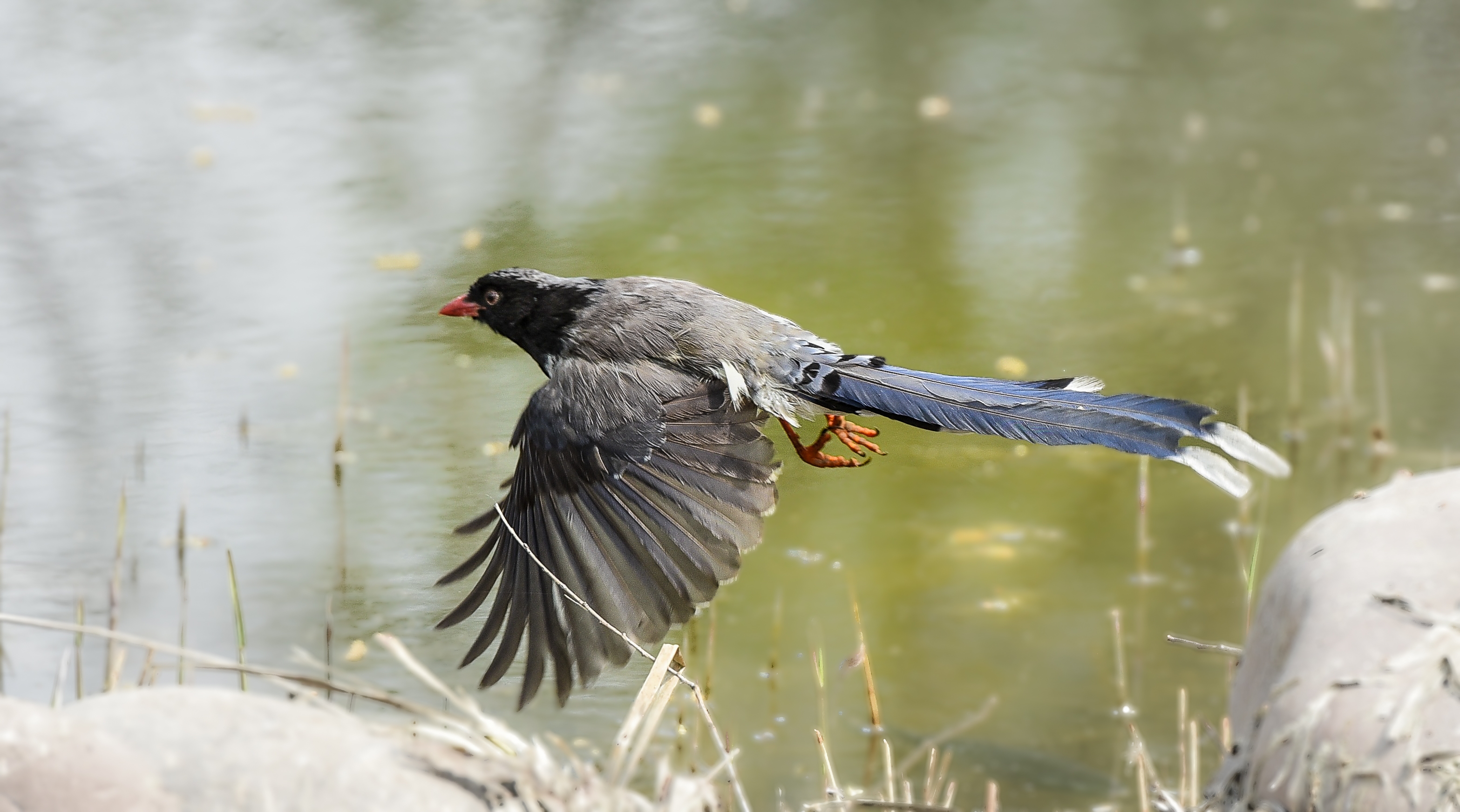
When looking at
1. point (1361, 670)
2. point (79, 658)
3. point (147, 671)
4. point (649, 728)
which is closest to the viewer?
point (649, 728)

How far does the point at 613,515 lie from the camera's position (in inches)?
109

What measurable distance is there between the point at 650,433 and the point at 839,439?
0.36 m

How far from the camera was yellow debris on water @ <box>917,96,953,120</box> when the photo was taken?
778 cm

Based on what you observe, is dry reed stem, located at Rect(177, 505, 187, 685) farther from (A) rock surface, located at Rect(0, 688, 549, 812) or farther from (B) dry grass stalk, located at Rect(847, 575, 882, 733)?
(A) rock surface, located at Rect(0, 688, 549, 812)

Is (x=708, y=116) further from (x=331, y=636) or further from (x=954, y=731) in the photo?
(x=331, y=636)

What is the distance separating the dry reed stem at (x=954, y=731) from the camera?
151 inches

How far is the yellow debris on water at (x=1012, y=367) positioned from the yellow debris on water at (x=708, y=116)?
2.61 meters

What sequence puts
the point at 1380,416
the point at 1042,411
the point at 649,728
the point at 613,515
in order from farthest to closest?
1. the point at 1380,416
2. the point at 613,515
3. the point at 1042,411
4. the point at 649,728

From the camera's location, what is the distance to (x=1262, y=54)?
887cm

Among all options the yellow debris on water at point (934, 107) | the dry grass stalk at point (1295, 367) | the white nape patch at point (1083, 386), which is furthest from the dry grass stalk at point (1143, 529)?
the yellow debris on water at point (934, 107)

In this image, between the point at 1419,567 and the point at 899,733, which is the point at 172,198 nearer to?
the point at 899,733

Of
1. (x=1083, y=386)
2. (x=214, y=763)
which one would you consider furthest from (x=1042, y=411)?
(x=214, y=763)

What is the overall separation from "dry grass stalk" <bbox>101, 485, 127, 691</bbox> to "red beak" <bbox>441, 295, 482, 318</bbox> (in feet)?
3.26

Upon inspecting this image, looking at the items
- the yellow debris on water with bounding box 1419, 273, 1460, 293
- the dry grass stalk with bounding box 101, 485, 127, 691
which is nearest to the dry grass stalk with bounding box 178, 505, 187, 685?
the dry grass stalk with bounding box 101, 485, 127, 691
